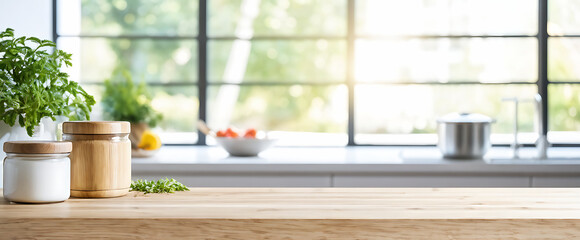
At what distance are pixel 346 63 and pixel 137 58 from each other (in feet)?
3.94

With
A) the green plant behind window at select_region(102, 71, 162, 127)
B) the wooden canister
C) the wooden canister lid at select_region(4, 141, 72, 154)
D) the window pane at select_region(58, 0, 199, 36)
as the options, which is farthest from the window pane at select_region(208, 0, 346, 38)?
the wooden canister lid at select_region(4, 141, 72, 154)

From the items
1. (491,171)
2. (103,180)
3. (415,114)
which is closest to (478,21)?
(415,114)

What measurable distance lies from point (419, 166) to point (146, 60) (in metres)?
1.76

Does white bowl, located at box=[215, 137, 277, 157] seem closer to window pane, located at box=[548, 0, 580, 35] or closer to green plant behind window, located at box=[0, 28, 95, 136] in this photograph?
green plant behind window, located at box=[0, 28, 95, 136]

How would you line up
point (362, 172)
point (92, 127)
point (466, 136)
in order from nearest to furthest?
1. point (92, 127)
2. point (362, 172)
3. point (466, 136)

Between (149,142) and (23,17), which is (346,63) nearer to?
(149,142)

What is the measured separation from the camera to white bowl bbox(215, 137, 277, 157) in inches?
118

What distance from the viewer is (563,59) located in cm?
367

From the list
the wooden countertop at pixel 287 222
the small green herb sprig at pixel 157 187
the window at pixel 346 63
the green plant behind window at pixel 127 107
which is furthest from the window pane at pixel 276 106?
the wooden countertop at pixel 287 222

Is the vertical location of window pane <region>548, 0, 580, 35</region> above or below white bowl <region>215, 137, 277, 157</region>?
above

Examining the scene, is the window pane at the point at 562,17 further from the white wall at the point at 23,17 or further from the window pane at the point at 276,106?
the white wall at the point at 23,17

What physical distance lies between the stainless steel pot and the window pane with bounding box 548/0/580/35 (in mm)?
1085

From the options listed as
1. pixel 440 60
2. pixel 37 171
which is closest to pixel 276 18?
pixel 440 60

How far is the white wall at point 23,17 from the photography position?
80.0 inches
